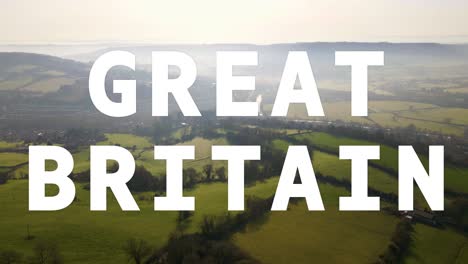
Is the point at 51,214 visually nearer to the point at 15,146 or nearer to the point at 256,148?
the point at 256,148

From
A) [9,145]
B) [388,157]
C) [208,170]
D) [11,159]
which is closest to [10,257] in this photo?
[208,170]

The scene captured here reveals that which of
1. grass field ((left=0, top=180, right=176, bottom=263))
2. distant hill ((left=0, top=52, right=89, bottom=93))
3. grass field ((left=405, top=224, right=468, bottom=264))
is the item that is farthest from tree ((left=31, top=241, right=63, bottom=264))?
distant hill ((left=0, top=52, right=89, bottom=93))

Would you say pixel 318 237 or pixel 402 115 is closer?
pixel 318 237

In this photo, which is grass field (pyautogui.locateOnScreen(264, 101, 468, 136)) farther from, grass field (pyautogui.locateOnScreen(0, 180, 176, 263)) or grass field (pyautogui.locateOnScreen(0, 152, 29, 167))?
grass field (pyautogui.locateOnScreen(0, 180, 176, 263))

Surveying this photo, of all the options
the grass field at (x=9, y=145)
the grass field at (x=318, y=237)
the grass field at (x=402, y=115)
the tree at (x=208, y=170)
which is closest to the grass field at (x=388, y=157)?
the grass field at (x=318, y=237)

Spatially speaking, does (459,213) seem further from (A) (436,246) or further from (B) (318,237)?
(B) (318,237)
